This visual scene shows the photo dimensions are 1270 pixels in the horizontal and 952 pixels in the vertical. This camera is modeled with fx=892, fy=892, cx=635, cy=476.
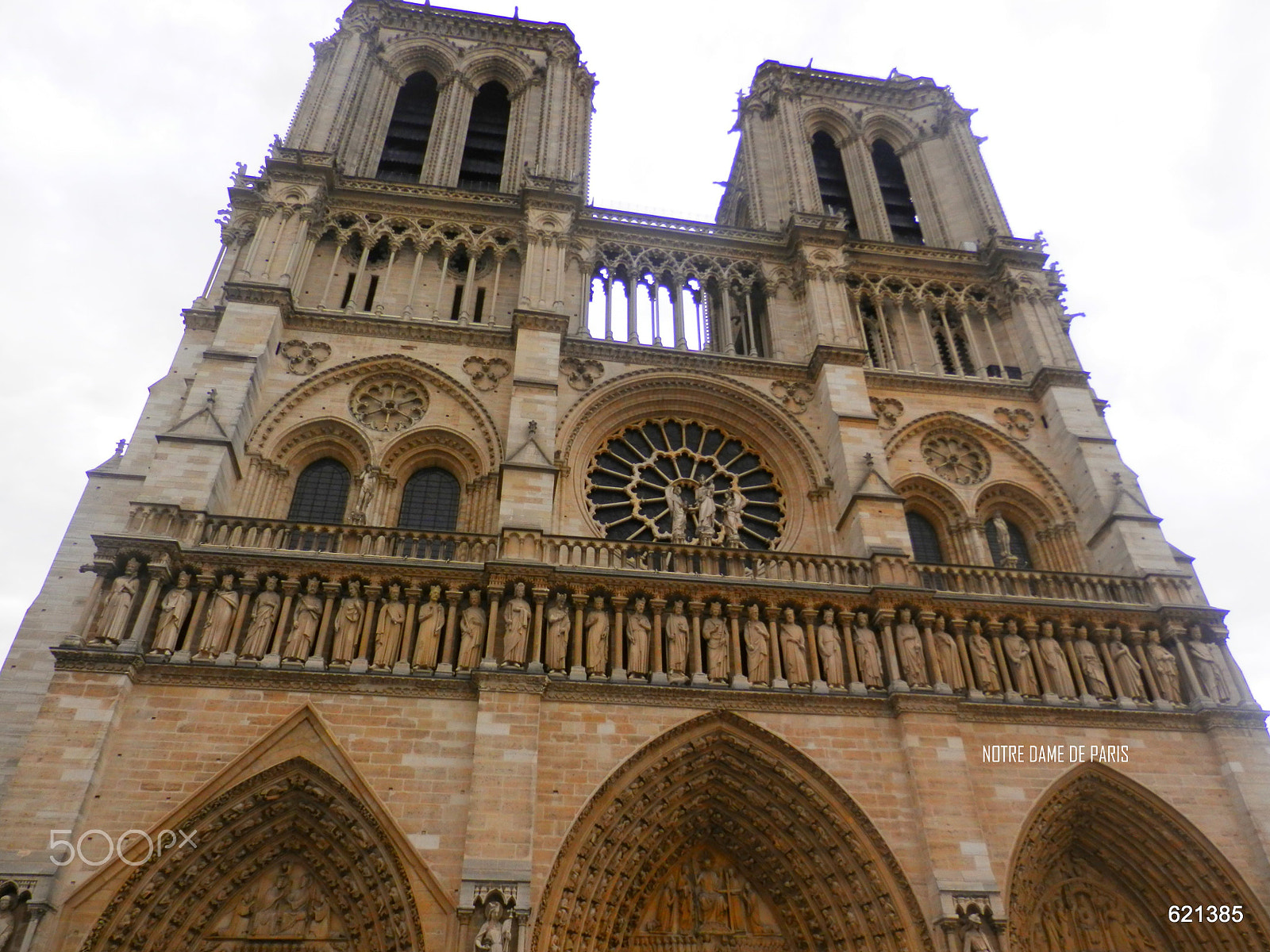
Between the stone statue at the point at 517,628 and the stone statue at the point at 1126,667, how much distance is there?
8.96m

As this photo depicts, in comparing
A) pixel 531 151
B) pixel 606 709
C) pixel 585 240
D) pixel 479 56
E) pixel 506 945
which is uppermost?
pixel 479 56

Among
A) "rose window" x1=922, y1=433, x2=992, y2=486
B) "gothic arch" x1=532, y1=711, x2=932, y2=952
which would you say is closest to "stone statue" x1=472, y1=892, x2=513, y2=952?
"gothic arch" x1=532, y1=711, x2=932, y2=952

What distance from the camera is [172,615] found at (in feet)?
39.0

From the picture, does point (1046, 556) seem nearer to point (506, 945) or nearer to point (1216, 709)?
point (1216, 709)

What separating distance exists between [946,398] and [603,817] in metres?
11.3

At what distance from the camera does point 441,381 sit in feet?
53.9

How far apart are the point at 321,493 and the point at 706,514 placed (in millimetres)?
6689

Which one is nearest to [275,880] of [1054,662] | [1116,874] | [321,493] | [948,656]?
[321,493]

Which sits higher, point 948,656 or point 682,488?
point 682,488

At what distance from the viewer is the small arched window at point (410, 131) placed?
2195 centimetres

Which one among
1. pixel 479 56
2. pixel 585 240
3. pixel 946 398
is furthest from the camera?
pixel 479 56

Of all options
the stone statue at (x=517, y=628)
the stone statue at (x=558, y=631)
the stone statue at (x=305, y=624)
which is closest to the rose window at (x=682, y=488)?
the stone statue at (x=558, y=631)

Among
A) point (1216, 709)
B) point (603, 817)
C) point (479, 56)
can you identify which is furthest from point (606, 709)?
point (479, 56)

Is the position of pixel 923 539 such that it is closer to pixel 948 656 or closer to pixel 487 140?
pixel 948 656
